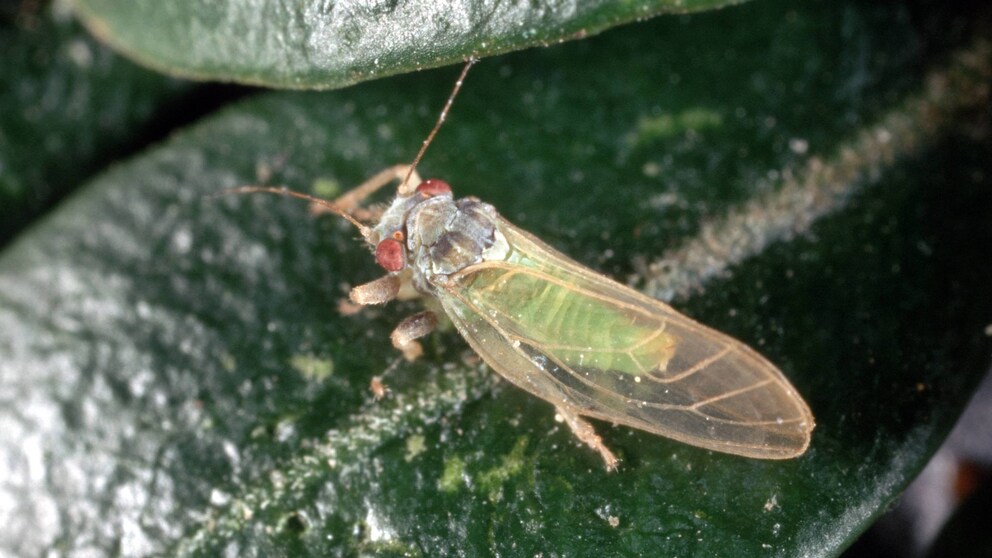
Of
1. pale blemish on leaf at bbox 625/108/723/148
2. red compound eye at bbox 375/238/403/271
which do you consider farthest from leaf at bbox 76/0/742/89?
pale blemish on leaf at bbox 625/108/723/148

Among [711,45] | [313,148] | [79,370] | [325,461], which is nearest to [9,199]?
[79,370]

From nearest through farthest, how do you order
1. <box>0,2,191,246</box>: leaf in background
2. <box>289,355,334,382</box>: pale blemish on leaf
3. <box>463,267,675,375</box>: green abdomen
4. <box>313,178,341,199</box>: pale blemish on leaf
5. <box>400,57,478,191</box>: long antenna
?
<box>463,267,675,375</box>: green abdomen → <box>289,355,334,382</box>: pale blemish on leaf → <box>400,57,478,191</box>: long antenna → <box>313,178,341,199</box>: pale blemish on leaf → <box>0,2,191,246</box>: leaf in background

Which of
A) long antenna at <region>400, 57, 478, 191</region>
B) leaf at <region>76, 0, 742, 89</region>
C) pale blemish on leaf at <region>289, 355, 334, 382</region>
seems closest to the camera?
leaf at <region>76, 0, 742, 89</region>

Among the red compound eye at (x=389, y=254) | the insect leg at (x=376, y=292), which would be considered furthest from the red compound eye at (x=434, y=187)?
the insect leg at (x=376, y=292)

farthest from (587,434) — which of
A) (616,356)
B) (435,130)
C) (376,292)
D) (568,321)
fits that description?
(435,130)

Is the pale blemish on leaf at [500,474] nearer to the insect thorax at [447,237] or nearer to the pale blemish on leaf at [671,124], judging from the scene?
the insect thorax at [447,237]

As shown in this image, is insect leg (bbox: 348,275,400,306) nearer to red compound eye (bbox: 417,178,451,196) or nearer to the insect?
the insect

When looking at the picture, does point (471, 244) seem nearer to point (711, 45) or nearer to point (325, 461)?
point (325, 461)
